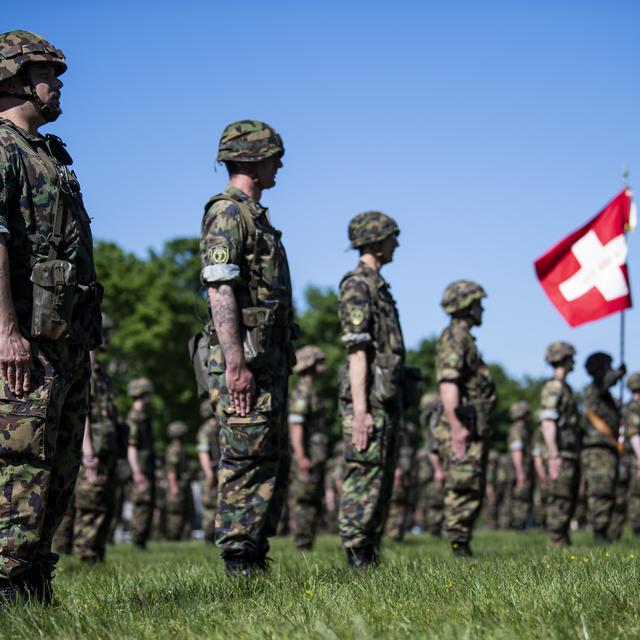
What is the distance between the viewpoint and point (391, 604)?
4.75 m

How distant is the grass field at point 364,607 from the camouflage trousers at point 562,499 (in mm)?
7456

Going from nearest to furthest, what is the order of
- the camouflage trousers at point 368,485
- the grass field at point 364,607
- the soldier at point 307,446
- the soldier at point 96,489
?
the grass field at point 364,607 → the camouflage trousers at point 368,485 → the soldier at point 96,489 → the soldier at point 307,446

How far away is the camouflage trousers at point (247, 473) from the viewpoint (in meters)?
6.75

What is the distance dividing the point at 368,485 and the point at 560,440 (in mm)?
6416

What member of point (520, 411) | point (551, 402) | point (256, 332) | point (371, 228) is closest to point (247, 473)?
point (256, 332)

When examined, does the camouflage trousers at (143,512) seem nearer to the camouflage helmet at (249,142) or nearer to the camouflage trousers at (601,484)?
the camouflage trousers at (601,484)

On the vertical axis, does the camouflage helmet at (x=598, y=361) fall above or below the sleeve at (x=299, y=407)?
above

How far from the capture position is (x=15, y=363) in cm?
505

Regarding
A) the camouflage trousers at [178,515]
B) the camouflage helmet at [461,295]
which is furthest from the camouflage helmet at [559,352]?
the camouflage trousers at [178,515]

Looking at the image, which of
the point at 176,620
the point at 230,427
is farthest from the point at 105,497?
the point at 176,620

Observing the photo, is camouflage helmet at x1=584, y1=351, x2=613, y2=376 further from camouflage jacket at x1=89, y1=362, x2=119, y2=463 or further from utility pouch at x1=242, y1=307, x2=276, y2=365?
utility pouch at x1=242, y1=307, x2=276, y2=365

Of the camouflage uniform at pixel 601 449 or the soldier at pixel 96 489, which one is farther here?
the camouflage uniform at pixel 601 449

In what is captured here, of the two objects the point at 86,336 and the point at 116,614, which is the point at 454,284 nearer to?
the point at 86,336

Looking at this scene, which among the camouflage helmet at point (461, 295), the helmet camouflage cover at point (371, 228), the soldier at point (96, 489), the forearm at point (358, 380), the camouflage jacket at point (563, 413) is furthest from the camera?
the camouflage jacket at point (563, 413)
